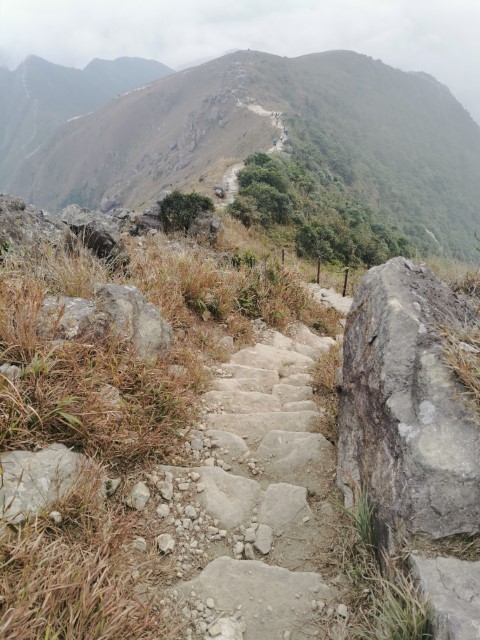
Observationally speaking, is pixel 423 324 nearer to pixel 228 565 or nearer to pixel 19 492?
pixel 228 565

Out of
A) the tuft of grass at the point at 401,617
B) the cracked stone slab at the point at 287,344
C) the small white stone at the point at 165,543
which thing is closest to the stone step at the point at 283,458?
the small white stone at the point at 165,543

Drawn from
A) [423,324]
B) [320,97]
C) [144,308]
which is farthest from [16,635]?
[320,97]

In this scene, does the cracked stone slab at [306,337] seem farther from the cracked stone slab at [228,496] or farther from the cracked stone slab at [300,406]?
the cracked stone slab at [228,496]

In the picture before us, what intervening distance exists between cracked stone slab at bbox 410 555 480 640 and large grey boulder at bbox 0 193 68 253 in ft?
16.8

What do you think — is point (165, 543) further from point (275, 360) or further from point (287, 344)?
point (287, 344)

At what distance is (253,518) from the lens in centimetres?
276

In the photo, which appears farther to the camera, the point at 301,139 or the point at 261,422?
the point at 301,139

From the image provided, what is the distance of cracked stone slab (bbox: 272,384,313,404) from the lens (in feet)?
14.5

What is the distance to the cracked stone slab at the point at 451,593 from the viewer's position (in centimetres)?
166

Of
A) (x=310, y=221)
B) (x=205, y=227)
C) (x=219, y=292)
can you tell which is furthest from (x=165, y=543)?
(x=310, y=221)

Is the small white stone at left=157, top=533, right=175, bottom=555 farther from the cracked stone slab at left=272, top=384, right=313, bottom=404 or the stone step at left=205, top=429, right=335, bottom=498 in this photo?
the cracked stone slab at left=272, top=384, right=313, bottom=404

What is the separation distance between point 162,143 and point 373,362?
145972 mm

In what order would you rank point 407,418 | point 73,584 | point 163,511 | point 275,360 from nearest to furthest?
point 73,584, point 407,418, point 163,511, point 275,360

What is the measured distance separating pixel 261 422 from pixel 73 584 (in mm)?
2209
